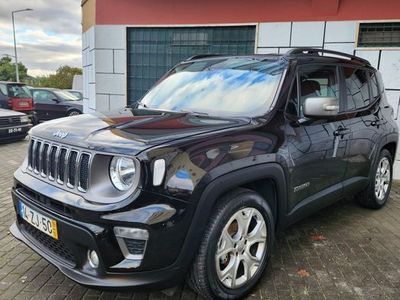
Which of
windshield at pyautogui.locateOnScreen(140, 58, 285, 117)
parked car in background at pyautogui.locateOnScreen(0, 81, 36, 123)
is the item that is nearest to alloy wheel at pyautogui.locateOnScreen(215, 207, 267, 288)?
windshield at pyautogui.locateOnScreen(140, 58, 285, 117)

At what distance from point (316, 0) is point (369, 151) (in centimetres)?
342

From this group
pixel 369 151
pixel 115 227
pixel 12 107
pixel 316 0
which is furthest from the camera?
pixel 12 107

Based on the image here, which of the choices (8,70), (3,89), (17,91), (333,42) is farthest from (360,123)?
(8,70)

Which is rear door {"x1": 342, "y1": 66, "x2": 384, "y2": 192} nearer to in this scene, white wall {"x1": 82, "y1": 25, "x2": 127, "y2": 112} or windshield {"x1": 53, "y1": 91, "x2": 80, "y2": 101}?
white wall {"x1": 82, "y1": 25, "x2": 127, "y2": 112}

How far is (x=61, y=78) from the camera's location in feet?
165

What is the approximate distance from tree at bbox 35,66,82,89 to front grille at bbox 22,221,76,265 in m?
48.0

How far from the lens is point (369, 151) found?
4289 mm

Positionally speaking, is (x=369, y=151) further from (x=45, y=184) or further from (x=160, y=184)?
(x=45, y=184)

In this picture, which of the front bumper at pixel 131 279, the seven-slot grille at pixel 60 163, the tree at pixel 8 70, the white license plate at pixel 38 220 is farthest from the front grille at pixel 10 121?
the tree at pixel 8 70

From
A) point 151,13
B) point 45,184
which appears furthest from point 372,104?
point 151,13

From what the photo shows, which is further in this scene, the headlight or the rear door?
the headlight

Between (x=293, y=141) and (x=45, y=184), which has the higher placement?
(x=293, y=141)

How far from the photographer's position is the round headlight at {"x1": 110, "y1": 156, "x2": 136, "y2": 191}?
226 cm

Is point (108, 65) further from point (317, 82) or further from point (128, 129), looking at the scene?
point (128, 129)
